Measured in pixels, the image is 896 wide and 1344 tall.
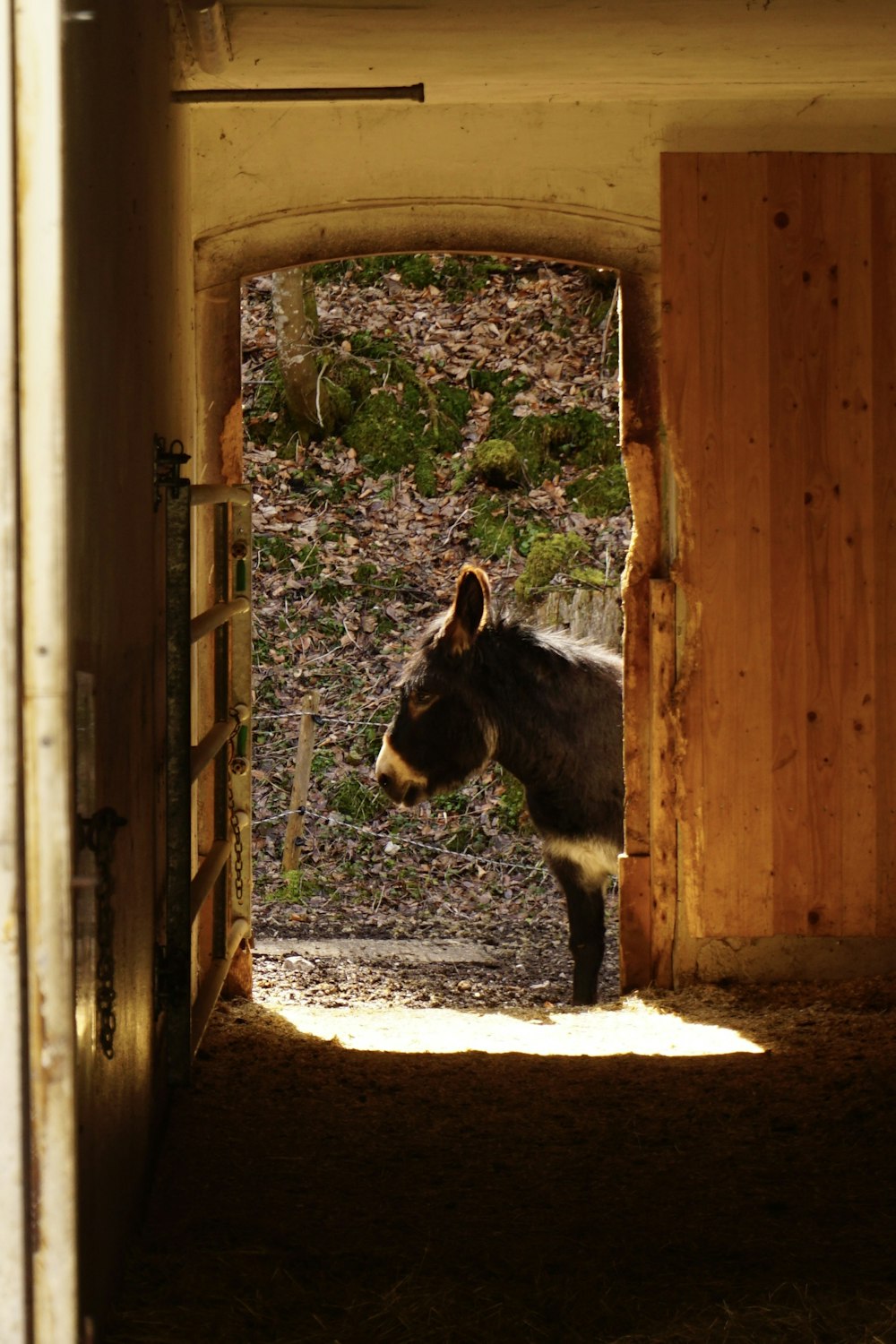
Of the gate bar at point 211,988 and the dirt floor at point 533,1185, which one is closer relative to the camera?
the dirt floor at point 533,1185

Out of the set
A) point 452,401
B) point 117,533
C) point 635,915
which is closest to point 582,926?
point 635,915

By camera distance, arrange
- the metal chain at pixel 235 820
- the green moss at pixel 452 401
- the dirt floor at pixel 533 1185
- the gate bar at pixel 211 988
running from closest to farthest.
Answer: the dirt floor at pixel 533 1185, the gate bar at pixel 211 988, the metal chain at pixel 235 820, the green moss at pixel 452 401

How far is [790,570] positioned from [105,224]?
3.36 m

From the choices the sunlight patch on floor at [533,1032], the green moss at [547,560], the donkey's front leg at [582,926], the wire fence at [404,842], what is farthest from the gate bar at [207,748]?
the green moss at [547,560]

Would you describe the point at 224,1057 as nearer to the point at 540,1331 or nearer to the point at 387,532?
the point at 540,1331

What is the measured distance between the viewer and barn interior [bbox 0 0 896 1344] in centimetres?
179

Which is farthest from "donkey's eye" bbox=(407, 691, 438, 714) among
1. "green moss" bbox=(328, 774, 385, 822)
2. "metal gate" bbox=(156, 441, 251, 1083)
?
"green moss" bbox=(328, 774, 385, 822)

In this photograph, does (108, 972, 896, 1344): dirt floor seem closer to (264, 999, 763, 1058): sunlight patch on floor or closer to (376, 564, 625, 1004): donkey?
(264, 999, 763, 1058): sunlight patch on floor

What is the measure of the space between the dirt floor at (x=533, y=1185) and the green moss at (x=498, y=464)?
5.47 m

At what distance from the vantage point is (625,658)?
529 centimetres

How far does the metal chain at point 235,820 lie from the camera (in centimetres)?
471

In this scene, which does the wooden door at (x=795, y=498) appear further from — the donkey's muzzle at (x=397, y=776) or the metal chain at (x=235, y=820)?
the donkey's muzzle at (x=397, y=776)

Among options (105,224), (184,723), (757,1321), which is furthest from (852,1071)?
(105,224)

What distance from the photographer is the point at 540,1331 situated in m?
2.40
